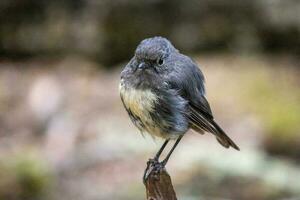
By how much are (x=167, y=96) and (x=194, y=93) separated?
0.18 m

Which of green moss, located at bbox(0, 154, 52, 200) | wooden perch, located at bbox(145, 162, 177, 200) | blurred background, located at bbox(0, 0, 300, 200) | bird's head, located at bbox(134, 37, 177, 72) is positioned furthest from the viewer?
blurred background, located at bbox(0, 0, 300, 200)

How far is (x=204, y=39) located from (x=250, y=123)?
2.51 m

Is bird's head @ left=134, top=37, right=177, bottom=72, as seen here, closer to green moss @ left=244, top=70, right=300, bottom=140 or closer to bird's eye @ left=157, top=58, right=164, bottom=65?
bird's eye @ left=157, top=58, right=164, bottom=65

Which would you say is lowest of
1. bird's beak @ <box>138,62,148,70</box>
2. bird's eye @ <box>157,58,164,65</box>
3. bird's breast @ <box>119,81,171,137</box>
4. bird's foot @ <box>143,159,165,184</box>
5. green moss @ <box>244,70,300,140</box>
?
bird's foot @ <box>143,159,165,184</box>

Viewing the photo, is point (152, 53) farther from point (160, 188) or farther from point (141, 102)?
point (160, 188)

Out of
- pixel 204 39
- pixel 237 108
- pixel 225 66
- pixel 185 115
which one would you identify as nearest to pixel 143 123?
pixel 185 115

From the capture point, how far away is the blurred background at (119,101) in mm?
7988

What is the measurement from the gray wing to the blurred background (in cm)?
354

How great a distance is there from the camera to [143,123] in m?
4.09

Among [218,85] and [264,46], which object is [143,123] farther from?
[264,46]

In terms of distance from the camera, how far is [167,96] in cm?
405

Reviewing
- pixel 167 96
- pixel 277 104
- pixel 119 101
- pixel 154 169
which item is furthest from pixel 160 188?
pixel 119 101

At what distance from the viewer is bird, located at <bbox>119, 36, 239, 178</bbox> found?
399 cm

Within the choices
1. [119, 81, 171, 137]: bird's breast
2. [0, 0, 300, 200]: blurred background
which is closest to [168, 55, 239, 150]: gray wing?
[119, 81, 171, 137]: bird's breast
